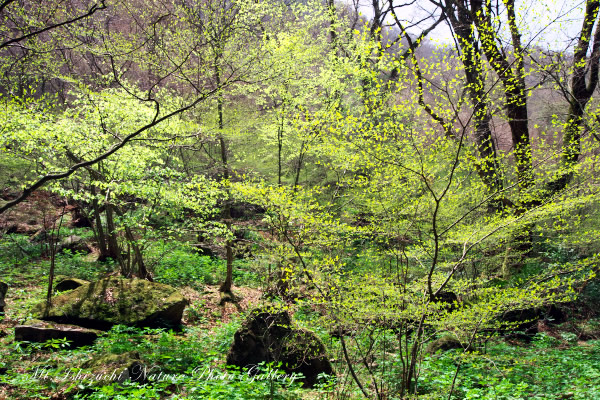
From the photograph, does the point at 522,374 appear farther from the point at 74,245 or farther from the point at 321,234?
the point at 74,245

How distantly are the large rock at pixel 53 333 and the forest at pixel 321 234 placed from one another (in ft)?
0.07

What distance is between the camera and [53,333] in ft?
15.6

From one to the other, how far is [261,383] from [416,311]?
2181 mm

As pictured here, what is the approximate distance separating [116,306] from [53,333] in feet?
3.96

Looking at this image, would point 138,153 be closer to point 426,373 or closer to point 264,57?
point 264,57

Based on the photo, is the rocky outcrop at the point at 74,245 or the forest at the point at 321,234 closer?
the forest at the point at 321,234

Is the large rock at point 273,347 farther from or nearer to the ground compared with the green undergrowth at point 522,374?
farther from the ground

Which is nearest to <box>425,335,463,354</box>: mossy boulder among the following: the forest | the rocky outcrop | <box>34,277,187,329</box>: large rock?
the forest

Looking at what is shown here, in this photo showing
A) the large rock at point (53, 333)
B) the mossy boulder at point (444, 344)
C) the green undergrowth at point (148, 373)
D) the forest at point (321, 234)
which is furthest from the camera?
the mossy boulder at point (444, 344)

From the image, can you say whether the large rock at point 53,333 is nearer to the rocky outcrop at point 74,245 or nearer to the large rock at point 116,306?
the large rock at point 116,306

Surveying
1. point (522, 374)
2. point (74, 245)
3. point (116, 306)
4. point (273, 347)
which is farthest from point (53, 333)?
point (74, 245)

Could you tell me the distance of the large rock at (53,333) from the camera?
4592 mm

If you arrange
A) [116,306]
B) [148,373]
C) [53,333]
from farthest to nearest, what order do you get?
[116,306]
[53,333]
[148,373]

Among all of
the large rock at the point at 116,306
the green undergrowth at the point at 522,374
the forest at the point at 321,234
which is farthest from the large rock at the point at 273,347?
the large rock at the point at 116,306
